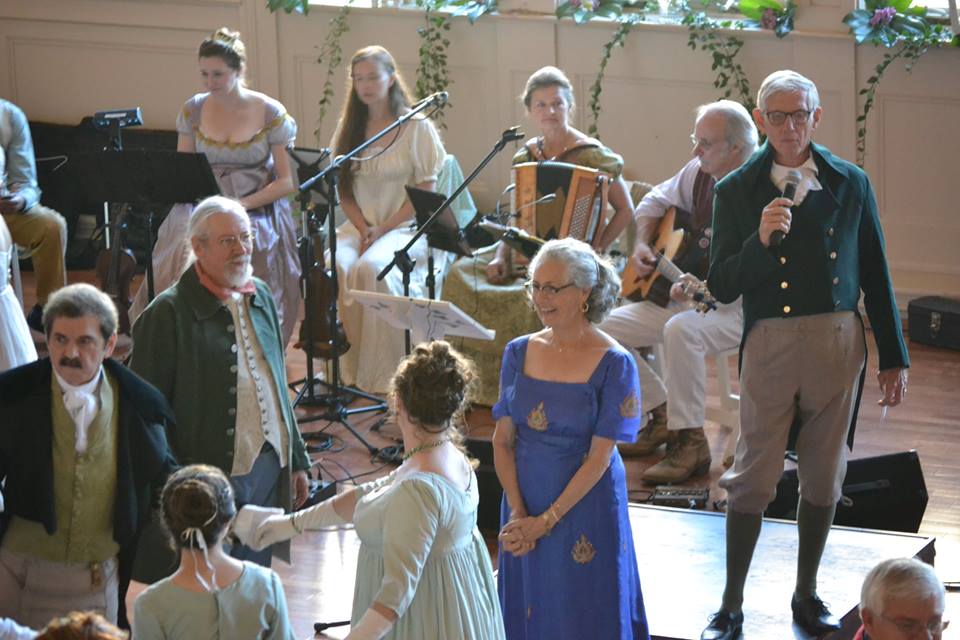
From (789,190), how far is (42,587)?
7.00 ft

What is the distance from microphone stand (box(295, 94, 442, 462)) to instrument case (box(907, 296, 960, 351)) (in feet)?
9.31

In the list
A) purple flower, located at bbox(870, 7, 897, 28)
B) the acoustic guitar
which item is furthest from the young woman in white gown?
purple flower, located at bbox(870, 7, 897, 28)

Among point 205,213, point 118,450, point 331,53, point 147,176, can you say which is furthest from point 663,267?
point 331,53

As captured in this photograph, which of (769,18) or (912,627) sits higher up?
(769,18)

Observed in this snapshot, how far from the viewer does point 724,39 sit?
321 inches

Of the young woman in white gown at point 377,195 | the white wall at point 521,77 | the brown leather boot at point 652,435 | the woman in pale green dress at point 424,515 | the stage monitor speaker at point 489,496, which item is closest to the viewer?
the woman in pale green dress at point 424,515

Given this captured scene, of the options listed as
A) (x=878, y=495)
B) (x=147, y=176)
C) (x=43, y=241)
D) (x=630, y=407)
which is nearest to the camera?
(x=630, y=407)

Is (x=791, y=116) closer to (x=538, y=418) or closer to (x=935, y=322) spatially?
(x=538, y=418)

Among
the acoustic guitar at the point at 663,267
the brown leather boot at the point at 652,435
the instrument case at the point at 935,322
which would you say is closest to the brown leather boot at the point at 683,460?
the brown leather boot at the point at 652,435

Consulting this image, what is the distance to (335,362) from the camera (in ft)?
21.7

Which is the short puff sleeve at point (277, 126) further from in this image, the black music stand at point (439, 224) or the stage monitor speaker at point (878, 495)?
the stage monitor speaker at point (878, 495)

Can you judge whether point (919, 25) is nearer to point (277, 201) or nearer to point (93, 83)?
point (277, 201)

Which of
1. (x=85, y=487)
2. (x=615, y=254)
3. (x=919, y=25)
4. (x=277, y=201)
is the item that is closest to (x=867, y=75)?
(x=919, y=25)

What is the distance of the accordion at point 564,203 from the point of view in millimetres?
6234
